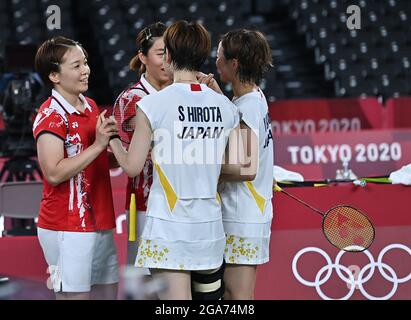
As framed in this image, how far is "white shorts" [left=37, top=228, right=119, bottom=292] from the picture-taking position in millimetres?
3260

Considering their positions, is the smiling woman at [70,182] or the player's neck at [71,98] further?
the player's neck at [71,98]

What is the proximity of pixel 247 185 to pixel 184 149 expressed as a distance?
0.46 meters

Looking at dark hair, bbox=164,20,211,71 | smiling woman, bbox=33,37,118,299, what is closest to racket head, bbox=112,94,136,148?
smiling woman, bbox=33,37,118,299

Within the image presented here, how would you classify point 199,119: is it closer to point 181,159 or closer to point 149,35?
point 181,159

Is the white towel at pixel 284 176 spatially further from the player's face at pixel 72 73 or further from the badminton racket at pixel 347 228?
the player's face at pixel 72 73

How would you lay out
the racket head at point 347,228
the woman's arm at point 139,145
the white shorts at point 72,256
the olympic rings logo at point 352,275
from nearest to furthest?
the woman's arm at point 139,145 → the white shorts at point 72,256 → the racket head at point 347,228 → the olympic rings logo at point 352,275

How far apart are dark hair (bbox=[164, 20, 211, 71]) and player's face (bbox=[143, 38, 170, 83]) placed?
0.50 meters

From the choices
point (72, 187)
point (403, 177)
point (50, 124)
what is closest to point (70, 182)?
point (72, 187)

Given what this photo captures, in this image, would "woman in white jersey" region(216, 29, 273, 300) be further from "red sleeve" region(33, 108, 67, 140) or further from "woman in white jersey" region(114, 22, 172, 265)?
"red sleeve" region(33, 108, 67, 140)

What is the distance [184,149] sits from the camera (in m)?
2.99

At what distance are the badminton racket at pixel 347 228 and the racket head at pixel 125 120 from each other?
91cm

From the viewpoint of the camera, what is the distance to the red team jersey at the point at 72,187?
3246 millimetres

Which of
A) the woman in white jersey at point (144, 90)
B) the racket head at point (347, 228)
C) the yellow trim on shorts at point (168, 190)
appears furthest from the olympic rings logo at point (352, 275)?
the yellow trim on shorts at point (168, 190)
